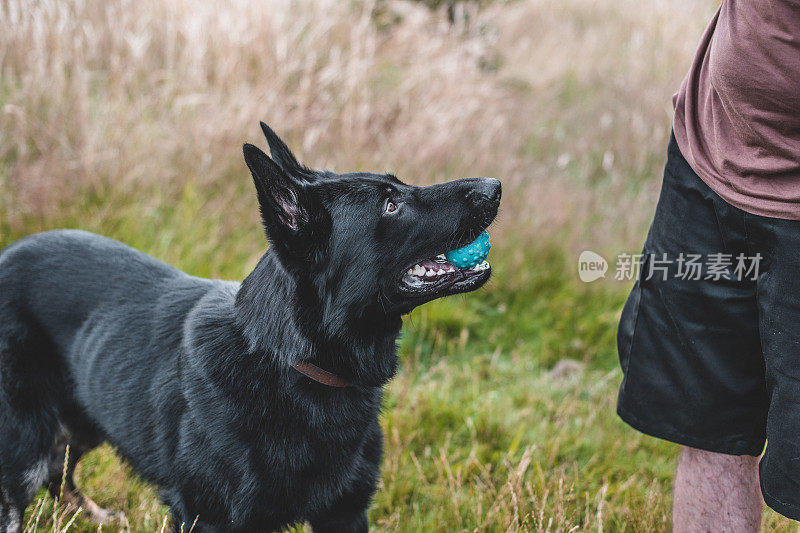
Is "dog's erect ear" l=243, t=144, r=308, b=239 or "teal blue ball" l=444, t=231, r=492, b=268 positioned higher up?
"dog's erect ear" l=243, t=144, r=308, b=239

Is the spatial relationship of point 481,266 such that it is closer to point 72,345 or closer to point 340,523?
point 340,523

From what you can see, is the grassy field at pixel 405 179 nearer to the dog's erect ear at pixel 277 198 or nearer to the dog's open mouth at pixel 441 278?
the dog's open mouth at pixel 441 278

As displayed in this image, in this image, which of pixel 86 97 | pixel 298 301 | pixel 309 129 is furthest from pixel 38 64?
pixel 298 301

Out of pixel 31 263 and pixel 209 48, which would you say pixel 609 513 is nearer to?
pixel 31 263

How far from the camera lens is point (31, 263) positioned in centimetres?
250

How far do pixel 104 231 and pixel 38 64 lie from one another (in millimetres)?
1376

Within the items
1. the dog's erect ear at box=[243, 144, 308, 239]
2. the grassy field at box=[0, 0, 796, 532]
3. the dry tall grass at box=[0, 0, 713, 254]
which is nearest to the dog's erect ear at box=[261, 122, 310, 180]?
the dog's erect ear at box=[243, 144, 308, 239]

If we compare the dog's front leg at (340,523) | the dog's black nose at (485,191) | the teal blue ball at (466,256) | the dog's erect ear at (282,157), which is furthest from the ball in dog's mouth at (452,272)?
the dog's front leg at (340,523)

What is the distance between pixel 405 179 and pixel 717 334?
10.5 feet

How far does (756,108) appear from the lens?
68.2 inches

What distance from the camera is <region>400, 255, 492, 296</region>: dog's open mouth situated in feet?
6.97

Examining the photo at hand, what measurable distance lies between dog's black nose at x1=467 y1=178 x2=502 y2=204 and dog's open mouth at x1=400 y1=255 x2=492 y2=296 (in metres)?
0.21

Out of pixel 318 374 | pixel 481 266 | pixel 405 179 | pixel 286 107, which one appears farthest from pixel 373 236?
pixel 286 107

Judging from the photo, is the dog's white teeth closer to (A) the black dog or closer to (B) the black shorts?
(A) the black dog
